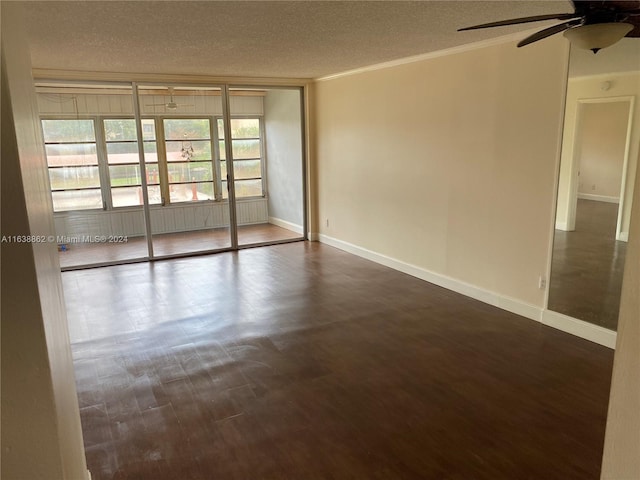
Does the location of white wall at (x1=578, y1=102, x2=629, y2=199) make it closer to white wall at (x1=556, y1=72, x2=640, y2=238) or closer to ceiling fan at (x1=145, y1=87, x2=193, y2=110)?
white wall at (x1=556, y1=72, x2=640, y2=238)

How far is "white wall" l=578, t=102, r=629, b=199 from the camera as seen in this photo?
11.7 ft

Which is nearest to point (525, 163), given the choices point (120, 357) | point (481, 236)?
point (481, 236)

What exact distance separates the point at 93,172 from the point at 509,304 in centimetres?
544

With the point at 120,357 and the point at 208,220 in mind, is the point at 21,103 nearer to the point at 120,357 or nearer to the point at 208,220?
the point at 120,357

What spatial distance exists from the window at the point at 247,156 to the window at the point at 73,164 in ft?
6.75

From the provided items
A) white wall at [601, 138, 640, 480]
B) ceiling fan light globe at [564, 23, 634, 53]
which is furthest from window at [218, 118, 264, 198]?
white wall at [601, 138, 640, 480]

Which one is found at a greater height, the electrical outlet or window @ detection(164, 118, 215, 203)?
window @ detection(164, 118, 215, 203)

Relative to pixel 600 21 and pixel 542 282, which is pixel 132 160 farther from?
pixel 600 21

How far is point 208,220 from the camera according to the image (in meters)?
7.23

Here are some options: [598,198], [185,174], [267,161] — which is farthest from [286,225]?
[598,198]

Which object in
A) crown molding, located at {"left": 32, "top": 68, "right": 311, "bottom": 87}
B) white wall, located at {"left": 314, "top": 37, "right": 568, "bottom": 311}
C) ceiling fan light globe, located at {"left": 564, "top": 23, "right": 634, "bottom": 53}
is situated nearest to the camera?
ceiling fan light globe, located at {"left": 564, "top": 23, "right": 634, "bottom": 53}

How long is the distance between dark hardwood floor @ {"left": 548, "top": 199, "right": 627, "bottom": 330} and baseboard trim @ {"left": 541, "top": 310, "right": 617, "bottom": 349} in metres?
0.04

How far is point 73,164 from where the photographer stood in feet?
20.1

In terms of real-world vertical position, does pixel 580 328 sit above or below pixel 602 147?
below
